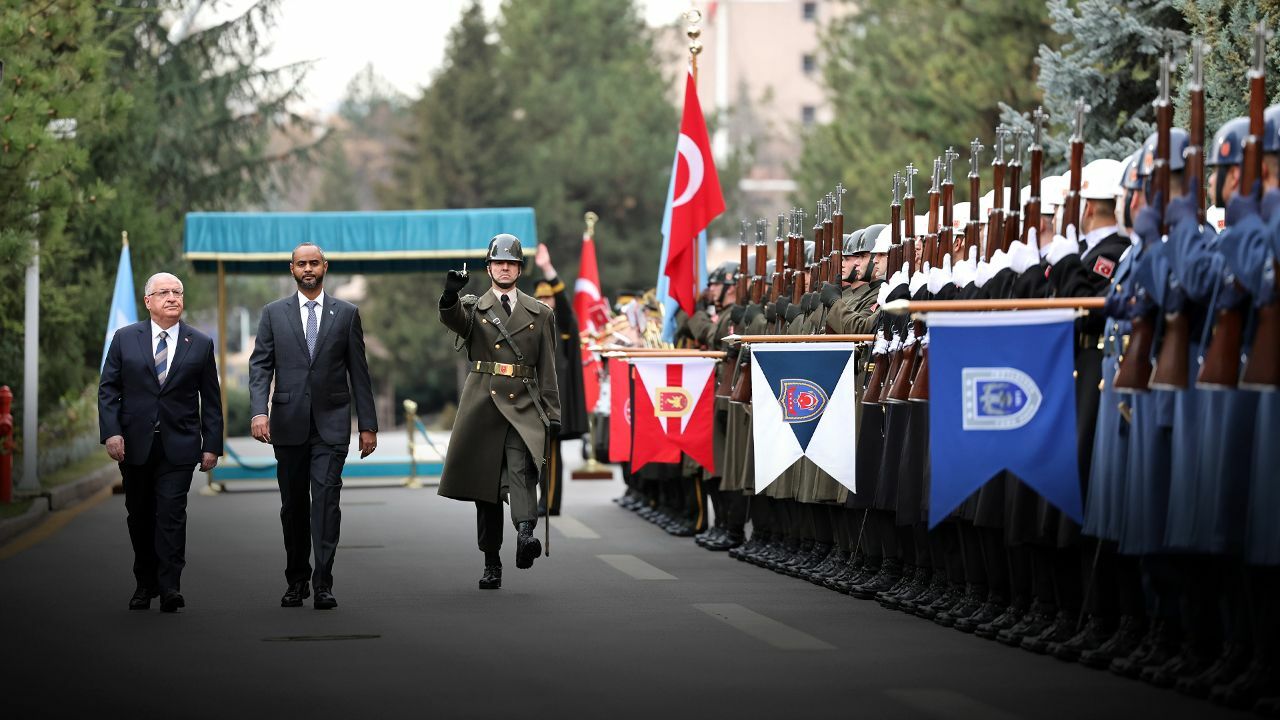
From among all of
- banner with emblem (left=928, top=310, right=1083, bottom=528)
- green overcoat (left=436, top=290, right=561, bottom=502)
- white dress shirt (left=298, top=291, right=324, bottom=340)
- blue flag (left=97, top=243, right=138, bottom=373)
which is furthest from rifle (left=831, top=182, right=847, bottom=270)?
blue flag (left=97, top=243, right=138, bottom=373)

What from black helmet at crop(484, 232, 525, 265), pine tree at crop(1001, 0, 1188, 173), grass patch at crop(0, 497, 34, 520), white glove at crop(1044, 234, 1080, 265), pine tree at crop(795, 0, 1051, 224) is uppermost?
pine tree at crop(795, 0, 1051, 224)

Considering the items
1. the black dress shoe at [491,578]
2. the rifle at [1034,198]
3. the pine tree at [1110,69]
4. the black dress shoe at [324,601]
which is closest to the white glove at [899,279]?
the rifle at [1034,198]

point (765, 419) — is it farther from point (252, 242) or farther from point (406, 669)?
point (252, 242)

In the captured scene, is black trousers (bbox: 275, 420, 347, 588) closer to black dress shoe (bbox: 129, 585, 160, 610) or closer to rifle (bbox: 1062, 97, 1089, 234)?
black dress shoe (bbox: 129, 585, 160, 610)

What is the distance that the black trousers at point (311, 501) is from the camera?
12273 mm

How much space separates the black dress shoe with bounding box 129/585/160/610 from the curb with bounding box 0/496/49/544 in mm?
5335

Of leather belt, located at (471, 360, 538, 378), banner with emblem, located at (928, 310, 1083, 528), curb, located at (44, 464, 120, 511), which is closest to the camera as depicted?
banner with emblem, located at (928, 310, 1083, 528)

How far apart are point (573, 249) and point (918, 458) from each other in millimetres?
50991

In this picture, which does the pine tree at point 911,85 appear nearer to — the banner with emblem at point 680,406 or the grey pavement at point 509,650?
the banner with emblem at point 680,406

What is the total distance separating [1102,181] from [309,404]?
4817 millimetres

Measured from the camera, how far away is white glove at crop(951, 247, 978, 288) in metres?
11.1

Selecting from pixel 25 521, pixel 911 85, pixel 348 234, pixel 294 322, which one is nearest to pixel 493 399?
pixel 294 322

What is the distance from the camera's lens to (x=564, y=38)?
66.6 metres

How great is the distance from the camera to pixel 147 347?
40.4 ft
